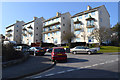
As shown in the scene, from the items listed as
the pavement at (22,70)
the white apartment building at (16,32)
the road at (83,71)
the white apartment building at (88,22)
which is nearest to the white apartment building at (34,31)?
the white apartment building at (16,32)

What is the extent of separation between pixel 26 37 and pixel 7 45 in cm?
5381

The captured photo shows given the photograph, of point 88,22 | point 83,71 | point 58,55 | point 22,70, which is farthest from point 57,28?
point 83,71

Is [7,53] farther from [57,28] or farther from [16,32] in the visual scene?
[16,32]

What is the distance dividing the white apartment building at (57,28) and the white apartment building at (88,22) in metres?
4.98

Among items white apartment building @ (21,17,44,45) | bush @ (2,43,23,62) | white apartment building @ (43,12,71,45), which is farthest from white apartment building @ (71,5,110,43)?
bush @ (2,43,23,62)

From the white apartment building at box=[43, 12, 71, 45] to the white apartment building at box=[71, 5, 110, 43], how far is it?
196 inches

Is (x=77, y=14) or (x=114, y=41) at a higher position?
(x=77, y=14)

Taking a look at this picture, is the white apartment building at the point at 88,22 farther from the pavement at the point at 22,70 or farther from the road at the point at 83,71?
the pavement at the point at 22,70

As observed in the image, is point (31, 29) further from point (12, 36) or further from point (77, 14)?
point (77, 14)

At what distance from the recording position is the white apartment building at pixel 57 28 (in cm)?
4716

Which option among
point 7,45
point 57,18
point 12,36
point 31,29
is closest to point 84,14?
point 57,18

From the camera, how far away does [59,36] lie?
4722 cm

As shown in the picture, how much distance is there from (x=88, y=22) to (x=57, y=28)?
1411cm

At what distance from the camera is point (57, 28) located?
4825 centimetres
